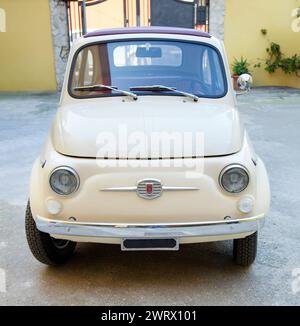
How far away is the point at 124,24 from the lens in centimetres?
1195

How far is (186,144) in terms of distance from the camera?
266cm

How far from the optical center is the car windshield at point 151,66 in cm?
352

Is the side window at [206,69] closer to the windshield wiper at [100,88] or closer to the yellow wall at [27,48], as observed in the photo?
the windshield wiper at [100,88]

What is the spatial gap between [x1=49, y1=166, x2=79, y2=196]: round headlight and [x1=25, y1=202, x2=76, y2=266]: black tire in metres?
0.44

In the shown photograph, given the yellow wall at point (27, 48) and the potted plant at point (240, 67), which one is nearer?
the potted plant at point (240, 67)

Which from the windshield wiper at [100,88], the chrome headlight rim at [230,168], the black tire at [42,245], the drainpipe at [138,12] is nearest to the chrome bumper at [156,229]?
the chrome headlight rim at [230,168]

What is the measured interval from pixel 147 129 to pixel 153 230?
67 centimetres

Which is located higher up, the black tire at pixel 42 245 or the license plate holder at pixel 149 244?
the license plate holder at pixel 149 244

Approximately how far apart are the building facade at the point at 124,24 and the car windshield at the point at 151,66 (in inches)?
321

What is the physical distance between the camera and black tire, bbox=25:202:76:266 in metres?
2.88

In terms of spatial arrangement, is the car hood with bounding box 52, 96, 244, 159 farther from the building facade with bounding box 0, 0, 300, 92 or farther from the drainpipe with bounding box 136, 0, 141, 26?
the drainpipe with bounding box 136, 0, 141, 26

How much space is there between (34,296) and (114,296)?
0.52 m

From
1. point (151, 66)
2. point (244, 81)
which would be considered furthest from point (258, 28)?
point (151, 66)
